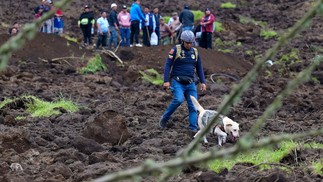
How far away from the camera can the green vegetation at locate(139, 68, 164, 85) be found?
19.3 metres

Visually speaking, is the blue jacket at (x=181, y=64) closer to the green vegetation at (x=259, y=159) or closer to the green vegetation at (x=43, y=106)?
the green vegetation at (x=259, y=159)

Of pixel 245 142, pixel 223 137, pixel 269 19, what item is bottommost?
pixel 269 19

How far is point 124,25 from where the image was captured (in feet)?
80.4

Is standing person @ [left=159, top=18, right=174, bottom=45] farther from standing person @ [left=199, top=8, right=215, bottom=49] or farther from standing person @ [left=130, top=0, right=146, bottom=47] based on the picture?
standing person @ [left=199, top=8, right=215, bottom=49]

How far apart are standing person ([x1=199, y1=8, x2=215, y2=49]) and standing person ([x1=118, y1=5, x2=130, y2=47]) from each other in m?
2.46

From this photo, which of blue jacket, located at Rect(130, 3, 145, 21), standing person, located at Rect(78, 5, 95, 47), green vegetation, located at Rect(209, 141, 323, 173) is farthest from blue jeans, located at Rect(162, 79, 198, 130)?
standing person, located at Rect(78, 5, 95, 47)

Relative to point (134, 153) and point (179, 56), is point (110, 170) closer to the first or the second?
point (134, 153)

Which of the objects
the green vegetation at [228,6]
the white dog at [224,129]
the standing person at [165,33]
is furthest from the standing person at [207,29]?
the green vegetation at [228,6]

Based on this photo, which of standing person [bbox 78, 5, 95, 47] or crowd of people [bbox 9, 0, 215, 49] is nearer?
crowd of people [bbox 9, 0, 215, 49]

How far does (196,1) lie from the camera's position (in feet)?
135

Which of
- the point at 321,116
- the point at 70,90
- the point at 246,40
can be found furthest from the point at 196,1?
the point at 321,116

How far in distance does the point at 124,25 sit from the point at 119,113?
43.6 ft

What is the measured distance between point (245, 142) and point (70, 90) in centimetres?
1557

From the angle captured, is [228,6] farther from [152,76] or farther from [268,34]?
[152,76]
